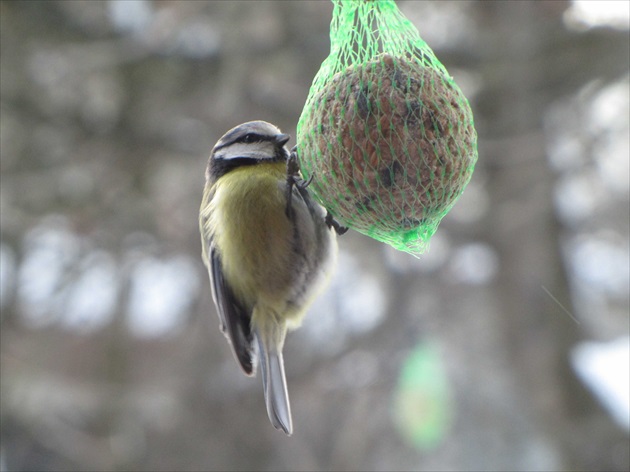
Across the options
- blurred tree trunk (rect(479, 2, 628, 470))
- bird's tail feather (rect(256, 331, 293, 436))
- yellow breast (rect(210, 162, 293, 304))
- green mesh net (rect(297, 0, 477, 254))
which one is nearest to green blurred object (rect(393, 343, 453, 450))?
blurred tree trunk (rect(479, 2, 628, 470))

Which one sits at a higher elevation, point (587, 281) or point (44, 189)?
point (44, 189)

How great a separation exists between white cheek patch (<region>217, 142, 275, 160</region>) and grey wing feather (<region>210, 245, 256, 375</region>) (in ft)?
1.37

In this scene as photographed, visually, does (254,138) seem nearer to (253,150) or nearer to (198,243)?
(253,150)

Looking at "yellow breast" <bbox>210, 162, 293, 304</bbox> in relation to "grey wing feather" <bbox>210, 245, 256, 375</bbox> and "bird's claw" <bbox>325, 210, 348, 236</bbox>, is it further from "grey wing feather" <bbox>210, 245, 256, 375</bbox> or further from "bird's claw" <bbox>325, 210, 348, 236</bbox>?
"bird's claw" <bbox>325, 210, 348, 236</bbox>

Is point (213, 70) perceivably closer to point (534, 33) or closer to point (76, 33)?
point (76, 33)

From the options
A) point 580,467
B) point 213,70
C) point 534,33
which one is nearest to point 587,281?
point 580,467

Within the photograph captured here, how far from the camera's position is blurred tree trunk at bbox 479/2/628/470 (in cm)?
609

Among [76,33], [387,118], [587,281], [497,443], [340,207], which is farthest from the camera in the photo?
[497,443]

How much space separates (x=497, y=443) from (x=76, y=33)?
7.32 metres

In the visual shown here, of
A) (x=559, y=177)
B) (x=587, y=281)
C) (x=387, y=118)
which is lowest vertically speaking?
(x=587, y=281)

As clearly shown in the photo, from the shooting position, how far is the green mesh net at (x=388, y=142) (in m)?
2.26

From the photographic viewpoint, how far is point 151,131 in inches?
245

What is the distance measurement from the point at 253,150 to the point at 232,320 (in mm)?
698

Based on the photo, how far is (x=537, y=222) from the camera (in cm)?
679
